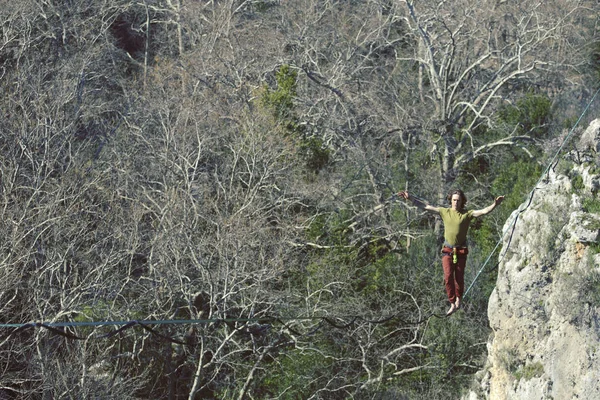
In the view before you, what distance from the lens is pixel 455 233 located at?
1326cm

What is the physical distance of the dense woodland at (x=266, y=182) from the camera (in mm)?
26469

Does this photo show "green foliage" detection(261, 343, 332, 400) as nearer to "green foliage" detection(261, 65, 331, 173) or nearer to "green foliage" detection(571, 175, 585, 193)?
"green foliage" detection(261, 65, 331, 173)

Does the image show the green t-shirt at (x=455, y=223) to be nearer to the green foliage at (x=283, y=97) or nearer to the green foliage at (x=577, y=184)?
Answer: the green foliage at (x=577, y=184)

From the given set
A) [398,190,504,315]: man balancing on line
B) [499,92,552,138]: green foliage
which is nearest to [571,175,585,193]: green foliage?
[398,190,504,315]: man balancing on line

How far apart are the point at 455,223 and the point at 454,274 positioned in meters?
0.90

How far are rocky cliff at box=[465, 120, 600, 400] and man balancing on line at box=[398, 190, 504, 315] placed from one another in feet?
5.97

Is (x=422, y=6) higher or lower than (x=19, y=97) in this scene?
higher

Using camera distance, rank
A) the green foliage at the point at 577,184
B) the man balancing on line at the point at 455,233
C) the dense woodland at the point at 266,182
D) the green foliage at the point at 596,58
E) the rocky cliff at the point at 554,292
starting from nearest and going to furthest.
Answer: the man balancing on line at the point at 455,233 → the rocky cliff at the point at 554,292 → the green foliage at the point at 577,184 → the dense woodland at the point at 266,182 → the green foliage at the point at 596,58

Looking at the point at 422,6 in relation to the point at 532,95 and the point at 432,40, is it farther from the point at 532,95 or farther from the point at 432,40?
the point at 532,95

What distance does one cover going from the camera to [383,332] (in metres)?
30.5

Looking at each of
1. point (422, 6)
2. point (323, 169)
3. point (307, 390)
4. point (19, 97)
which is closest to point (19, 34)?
point (19, 97)

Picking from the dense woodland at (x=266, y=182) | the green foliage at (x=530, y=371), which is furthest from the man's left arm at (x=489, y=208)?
the dense woodland at (x=266, y=182)

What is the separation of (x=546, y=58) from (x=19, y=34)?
18.3 meters

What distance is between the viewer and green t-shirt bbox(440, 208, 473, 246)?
1319cm
